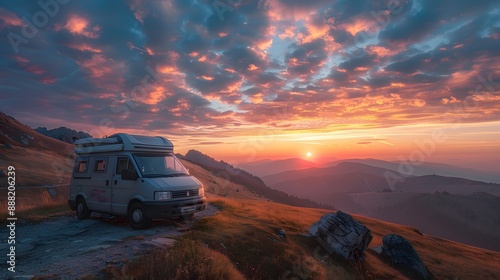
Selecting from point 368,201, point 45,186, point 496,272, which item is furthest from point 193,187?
point 368,201

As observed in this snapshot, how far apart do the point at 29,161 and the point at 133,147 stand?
45.1m

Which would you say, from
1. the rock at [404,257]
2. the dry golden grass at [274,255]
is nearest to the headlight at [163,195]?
the dry golden grass at [274,255]

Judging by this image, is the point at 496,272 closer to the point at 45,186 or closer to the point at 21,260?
the point at 21,260

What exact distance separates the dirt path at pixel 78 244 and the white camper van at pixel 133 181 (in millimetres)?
661

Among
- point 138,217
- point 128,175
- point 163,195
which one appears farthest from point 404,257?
point 128,175

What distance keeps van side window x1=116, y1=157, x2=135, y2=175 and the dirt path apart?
2284mm

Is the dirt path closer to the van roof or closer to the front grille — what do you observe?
the front grille

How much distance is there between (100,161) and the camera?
12.8 metres

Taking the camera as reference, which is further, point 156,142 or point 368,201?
point 368,201

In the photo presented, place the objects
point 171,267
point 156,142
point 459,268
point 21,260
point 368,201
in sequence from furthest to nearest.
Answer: point 368,201, point 459,268, point 156,142, point 21,260, point 171,267

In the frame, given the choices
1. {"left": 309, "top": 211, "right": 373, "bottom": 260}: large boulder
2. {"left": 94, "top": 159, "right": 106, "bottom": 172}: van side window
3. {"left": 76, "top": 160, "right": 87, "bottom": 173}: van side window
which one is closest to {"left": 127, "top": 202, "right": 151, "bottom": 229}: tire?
{"left": 94, "top": 159, "right": 106, "bottom": 172}: van side window

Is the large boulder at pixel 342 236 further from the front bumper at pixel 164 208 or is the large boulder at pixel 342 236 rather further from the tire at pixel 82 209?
the tire at pixel 82 209

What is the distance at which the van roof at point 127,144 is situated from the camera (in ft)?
38.9

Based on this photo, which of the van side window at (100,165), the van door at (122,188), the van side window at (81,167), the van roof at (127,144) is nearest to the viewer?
the van door at (122,188)
